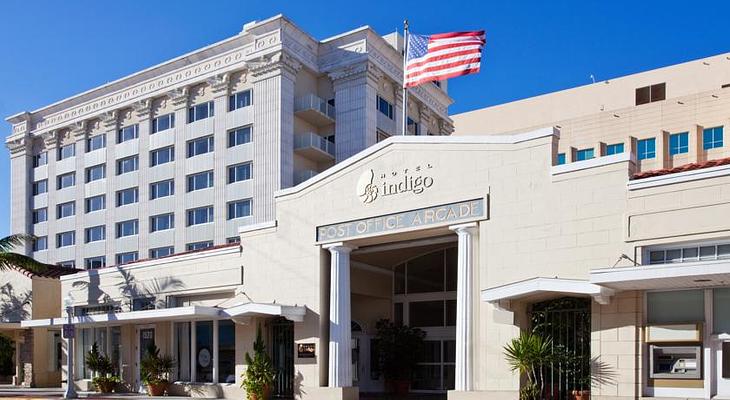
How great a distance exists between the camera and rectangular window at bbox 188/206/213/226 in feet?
163

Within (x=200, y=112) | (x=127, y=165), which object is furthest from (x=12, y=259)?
(x=127, y=165)

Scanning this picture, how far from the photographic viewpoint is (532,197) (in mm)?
18547

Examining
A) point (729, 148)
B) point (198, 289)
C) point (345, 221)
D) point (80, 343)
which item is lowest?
point (80, 343)

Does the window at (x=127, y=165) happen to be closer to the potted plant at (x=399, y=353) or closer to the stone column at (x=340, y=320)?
the potted plant at (x=399, y=353)

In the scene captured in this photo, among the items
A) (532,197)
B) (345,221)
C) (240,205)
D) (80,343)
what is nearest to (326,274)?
(345,221)

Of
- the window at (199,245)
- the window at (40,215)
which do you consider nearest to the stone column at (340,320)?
the window at (199,245)

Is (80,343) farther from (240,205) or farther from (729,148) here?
(729,148)

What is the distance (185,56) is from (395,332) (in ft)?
105

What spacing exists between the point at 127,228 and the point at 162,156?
6.17m

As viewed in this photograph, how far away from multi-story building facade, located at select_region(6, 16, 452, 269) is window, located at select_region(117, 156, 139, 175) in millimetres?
100

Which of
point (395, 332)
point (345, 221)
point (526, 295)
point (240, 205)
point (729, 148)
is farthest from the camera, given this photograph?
point (240, 205)

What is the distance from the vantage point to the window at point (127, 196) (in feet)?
180

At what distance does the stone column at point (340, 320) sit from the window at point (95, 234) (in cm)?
3831

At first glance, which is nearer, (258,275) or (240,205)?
(258,275)
